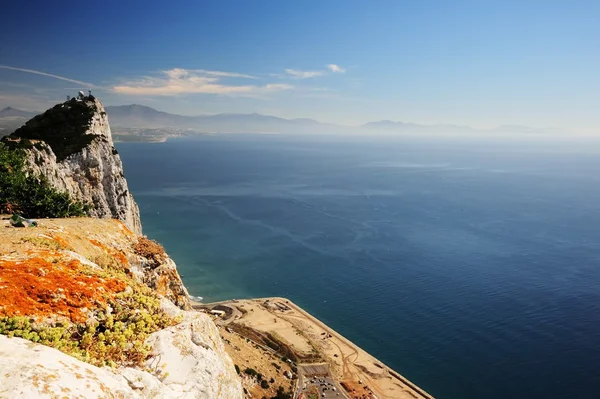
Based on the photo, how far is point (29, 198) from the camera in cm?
3047

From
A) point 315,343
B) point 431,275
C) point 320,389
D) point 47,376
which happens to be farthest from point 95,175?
point 431,275

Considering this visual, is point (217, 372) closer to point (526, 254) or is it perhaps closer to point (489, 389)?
point (489, 389)

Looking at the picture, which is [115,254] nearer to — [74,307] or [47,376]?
[74,307]

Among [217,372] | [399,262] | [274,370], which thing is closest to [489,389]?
[274,370]

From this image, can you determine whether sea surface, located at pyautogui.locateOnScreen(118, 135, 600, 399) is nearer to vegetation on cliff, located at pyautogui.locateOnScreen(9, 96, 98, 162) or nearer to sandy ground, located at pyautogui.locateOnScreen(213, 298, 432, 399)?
sandy ground, located at pyautogui.locateOnScreen(213, 298, 432, 399)

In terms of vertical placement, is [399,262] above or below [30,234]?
below

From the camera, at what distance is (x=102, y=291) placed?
40.3ft

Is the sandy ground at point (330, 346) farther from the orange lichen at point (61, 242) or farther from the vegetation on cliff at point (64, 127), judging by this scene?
the orange lichen at point (61, 242)

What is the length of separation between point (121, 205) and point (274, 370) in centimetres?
3172

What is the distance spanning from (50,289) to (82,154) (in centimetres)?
4691

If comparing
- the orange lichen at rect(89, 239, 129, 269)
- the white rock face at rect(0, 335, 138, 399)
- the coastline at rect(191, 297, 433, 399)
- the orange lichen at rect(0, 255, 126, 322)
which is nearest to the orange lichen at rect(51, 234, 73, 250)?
the orange lichen at rect(89, 239, 129, 269)

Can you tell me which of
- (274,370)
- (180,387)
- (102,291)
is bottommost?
(274,370)

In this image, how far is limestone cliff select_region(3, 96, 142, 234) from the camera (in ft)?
152

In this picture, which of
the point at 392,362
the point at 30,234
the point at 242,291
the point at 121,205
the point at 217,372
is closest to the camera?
the point at 217,372
